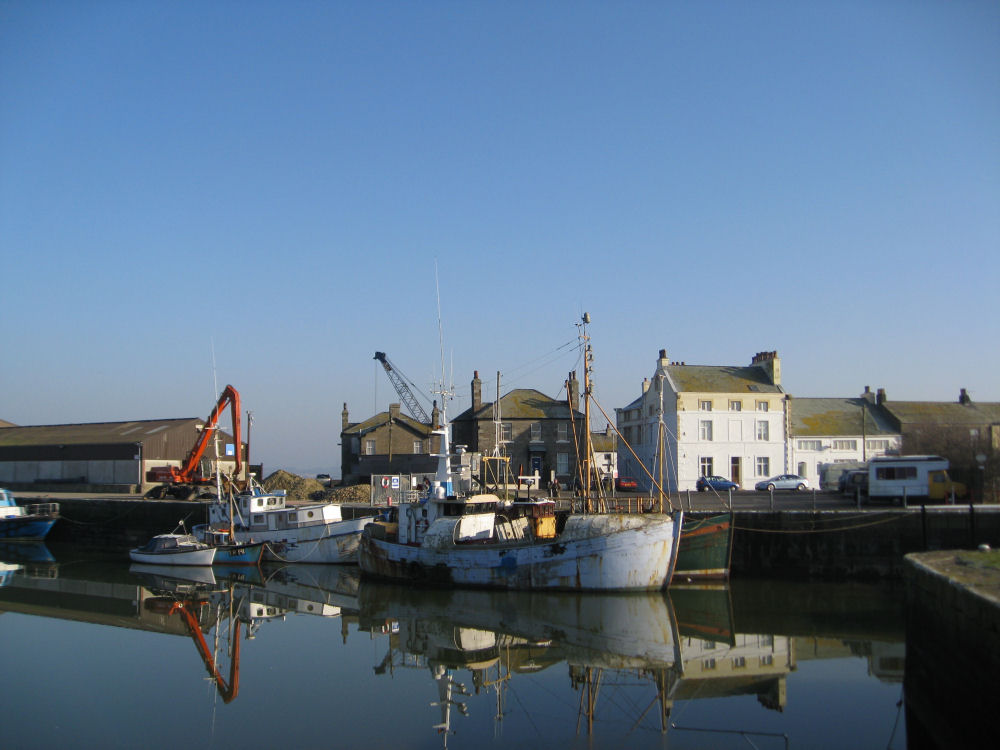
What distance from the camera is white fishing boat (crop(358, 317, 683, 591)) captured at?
2289cm

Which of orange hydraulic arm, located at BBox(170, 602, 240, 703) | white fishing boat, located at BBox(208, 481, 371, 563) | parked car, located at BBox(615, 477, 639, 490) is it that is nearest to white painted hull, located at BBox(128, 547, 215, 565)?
white fishing boat, located at BBox(208, 481, 371, 563)

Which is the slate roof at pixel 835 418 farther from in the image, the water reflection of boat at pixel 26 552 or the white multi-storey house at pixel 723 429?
the water reflection of boat at pixel 26 552

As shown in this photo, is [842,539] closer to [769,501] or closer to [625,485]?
[769,501]

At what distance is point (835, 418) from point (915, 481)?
17.8 m

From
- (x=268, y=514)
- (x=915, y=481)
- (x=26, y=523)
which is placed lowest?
(x=26, y=523)

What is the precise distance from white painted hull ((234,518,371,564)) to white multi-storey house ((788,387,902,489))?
27.0m

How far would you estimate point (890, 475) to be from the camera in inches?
1280

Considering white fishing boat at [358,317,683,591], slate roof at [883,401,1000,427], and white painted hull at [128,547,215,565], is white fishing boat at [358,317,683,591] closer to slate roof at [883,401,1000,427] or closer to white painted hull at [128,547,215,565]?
white painted hull at [128,547,215,565]

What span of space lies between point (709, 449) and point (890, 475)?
1441cm

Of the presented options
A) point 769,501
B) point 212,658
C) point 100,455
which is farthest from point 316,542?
point 100,455

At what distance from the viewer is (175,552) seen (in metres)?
30.9

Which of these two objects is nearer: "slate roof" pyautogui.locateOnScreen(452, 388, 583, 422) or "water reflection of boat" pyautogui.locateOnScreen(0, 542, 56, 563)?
"water reflection of boat" pyautogui.locateOnScreen(0, 542, 56, 563)

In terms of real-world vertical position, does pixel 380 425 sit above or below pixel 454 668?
above

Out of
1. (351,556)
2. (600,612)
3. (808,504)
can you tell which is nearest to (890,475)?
(808,504)
